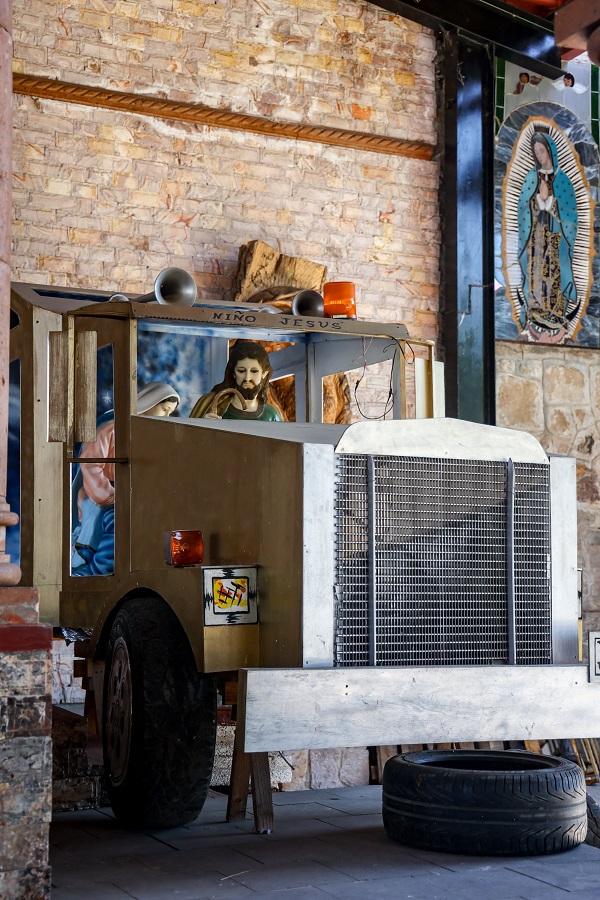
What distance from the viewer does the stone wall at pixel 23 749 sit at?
3.92 m

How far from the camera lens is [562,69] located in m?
11.2

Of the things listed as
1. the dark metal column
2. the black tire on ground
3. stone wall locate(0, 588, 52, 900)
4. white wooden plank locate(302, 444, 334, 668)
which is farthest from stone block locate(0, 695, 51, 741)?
the dark metal column

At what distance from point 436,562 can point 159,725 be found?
54.4 inches

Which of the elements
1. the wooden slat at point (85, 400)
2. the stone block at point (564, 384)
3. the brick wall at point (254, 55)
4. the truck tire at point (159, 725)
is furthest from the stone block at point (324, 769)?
the brick wall at point (254, 55)

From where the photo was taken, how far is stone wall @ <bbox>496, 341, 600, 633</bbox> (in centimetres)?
1078

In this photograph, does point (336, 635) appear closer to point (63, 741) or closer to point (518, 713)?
point (518, 713)

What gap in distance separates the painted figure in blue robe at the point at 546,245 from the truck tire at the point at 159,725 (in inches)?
255

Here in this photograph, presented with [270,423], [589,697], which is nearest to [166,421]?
[270,423]

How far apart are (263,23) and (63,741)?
265 inches

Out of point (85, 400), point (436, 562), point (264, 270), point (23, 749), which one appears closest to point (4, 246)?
point (85, 400)

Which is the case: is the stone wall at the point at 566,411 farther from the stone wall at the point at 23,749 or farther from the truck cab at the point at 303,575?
the stone wall at the point at 23,749

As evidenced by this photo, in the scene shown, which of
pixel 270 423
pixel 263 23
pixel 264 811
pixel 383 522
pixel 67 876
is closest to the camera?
pixel 67 876

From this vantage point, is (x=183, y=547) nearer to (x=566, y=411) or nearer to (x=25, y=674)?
(x=25, y=674)

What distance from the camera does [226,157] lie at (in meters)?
A: 10.0
